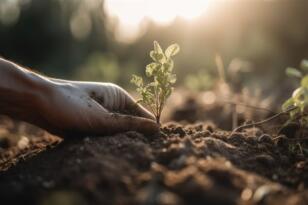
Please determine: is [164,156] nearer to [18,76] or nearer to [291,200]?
[291,200]

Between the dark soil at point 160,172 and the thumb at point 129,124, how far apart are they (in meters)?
0.08

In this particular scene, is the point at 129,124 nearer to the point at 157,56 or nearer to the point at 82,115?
the point at 82,115

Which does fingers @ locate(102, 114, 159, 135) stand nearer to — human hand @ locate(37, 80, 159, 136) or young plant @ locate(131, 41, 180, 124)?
human hand @ locate(37, 80, 159, 136)

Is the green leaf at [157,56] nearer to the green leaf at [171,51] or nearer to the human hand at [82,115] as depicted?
the green leaf at [171,51]

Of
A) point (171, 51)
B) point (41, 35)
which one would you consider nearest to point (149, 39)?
point (41, 35)

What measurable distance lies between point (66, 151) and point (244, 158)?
3.59 feet

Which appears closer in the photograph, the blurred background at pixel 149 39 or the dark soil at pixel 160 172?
the dark soil at pixel 160 172

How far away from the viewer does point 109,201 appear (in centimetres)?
180

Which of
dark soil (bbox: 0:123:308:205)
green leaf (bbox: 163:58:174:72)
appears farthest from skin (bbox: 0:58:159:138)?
green leaf (bbox: 163:58:174:72)

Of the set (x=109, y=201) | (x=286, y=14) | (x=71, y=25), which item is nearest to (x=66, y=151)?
(x=109, y=201)

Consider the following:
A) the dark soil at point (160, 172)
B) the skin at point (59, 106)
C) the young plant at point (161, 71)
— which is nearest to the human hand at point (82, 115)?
the skin at point (59, 106)

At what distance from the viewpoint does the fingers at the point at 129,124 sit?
2854mm

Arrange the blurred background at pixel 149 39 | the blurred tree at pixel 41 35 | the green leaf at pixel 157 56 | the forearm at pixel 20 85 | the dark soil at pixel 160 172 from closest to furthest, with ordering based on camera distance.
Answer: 1. the dark soil at pixel 160 172
2. the forearm at pixel 20 85
3. the green leaf at pixel 157 56
4. the blurred background at pixel 149 39
5. the blurred tree at pixel 41 35

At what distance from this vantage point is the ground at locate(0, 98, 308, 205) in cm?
181
